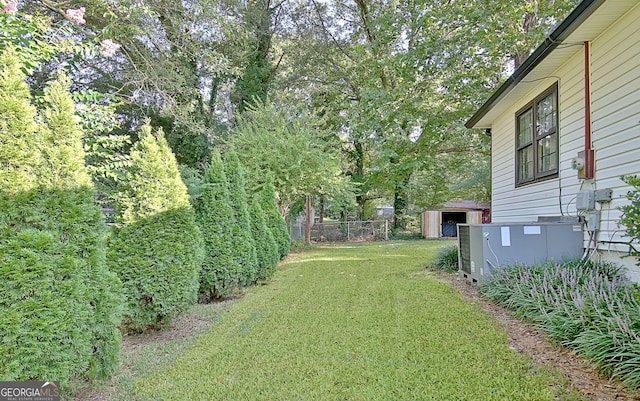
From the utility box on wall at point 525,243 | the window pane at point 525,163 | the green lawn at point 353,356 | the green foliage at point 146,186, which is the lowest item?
the green lawn at point 353,356

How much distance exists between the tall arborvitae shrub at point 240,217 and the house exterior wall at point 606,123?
15.2ft

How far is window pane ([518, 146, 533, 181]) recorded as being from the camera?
20.0 ft

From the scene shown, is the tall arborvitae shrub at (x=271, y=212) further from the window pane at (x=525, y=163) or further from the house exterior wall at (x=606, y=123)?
the house exterior wall at (x=606, y=123)

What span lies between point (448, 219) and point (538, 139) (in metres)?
14.4

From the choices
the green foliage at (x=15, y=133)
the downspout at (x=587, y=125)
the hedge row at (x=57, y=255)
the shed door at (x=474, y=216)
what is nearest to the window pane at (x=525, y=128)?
the downspout at (x=587, y=125)

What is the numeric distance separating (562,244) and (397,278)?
2720 millimetres

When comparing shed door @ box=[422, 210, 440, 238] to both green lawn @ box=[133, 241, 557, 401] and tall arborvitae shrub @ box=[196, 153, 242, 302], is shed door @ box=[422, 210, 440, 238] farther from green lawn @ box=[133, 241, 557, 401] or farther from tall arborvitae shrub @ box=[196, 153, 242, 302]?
tall arborvitae shrub @ box=[196, 153, 242, 302]

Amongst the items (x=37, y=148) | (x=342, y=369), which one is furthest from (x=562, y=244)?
(x=37, y=148)

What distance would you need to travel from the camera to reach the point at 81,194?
2.39 meters

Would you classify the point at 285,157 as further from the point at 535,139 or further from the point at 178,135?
the point at 535,139

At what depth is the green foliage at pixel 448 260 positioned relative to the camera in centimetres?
708

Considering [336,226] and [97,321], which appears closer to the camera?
[97,321]

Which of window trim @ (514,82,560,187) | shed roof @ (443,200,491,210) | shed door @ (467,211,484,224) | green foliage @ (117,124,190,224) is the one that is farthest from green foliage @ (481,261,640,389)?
shed roof @ (443,200,491,210)

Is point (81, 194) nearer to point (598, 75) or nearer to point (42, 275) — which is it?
point (42, 275)
